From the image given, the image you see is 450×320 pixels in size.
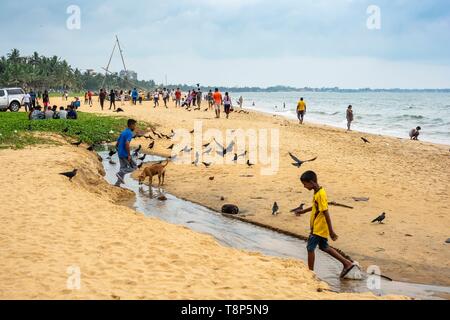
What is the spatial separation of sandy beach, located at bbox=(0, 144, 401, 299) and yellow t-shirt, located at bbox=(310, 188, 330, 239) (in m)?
0.69

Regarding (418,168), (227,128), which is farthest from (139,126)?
(418,168)

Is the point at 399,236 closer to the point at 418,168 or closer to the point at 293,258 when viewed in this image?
the point at 293,258

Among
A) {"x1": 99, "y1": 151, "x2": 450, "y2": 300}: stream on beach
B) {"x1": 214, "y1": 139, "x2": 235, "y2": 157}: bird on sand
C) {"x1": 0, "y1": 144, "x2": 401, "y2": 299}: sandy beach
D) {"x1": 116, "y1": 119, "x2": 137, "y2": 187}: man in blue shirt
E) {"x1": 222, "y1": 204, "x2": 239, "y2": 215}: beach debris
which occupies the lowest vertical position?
{"x1": 99, "y1": 151, "x2": 450, "y2": 300}: stream on beach

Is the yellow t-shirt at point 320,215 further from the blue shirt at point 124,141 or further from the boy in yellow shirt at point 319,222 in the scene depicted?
the blue shirt at point 124,141

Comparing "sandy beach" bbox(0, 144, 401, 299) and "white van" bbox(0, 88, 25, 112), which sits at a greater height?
"white van" bbox(0, 88, 25, 112)

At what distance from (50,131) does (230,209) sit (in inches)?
529

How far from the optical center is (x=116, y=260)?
6.64 meters

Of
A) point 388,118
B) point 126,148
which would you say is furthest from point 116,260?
point 388,118

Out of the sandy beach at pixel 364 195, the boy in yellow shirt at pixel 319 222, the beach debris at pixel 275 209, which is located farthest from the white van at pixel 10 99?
the boy in yellow shirt at pixel 319 222

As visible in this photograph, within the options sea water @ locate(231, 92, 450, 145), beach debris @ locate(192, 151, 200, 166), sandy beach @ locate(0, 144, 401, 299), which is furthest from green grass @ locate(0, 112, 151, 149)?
sea water @ locate(231, 92, 450, 145)

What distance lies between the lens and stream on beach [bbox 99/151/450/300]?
22.2 feet

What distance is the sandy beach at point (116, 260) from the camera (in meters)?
5.59

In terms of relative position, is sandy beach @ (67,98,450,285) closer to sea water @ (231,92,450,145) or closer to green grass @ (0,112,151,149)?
green grass @ (0,112,151,149)

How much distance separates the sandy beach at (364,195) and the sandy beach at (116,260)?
2152mm
